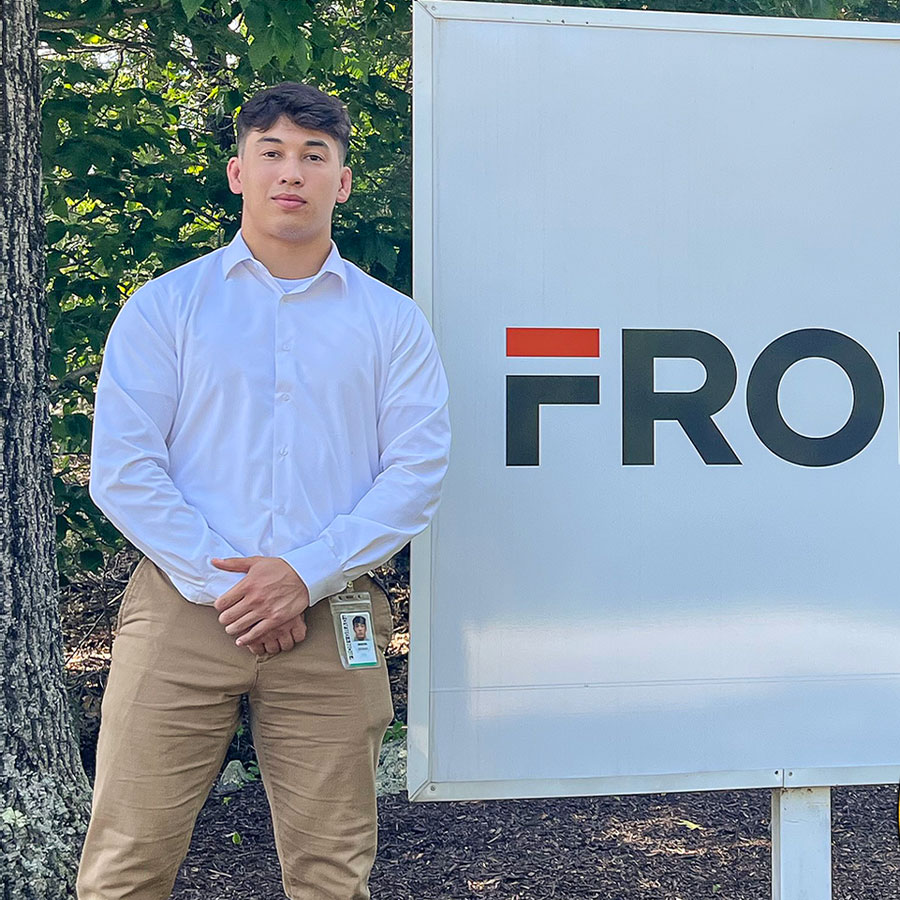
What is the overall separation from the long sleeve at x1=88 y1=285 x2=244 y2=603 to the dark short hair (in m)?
0.50

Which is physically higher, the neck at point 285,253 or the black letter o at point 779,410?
the neck at point 285,253

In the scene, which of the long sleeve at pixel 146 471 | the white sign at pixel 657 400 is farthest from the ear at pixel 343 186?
the long sleeve at pixel 146 471

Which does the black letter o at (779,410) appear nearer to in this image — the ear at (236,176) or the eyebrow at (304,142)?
the eyebrow at (304,142)

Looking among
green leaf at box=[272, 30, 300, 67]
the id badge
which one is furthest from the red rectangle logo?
green leaf at box=[272, 30, 300, 67]

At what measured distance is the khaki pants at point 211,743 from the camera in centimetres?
239

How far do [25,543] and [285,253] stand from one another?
1110 mm

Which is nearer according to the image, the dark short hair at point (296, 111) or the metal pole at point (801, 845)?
the dark short hair at point (296, 111)

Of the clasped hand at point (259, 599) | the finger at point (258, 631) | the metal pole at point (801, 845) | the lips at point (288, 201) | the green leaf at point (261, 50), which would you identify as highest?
the green leaf at point (261, 50)

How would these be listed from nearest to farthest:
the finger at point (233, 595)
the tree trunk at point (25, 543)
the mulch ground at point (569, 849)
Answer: the finger at point (233, 595) → the tree trunk at point (25, 543) → the mulch ground at point (569, 849)

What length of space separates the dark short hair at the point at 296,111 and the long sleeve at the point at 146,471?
0.50 metres

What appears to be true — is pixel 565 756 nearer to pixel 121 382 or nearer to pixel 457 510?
pixel 457 510

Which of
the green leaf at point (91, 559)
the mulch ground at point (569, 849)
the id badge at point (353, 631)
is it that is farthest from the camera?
the green leaf at point (91, 559)

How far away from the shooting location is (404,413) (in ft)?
8.39

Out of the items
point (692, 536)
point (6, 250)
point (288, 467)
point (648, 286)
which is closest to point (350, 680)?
point (288, 467)
